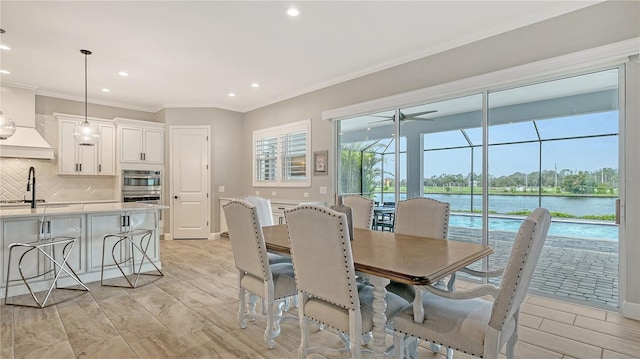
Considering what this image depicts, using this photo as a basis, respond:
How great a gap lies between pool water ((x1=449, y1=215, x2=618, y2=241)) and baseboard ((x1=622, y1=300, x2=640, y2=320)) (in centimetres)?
66

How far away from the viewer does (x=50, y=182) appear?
577 centimetres

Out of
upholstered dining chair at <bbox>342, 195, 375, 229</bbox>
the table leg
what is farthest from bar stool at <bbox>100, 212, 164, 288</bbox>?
the table leg

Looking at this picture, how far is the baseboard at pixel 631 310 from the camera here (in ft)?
8.81

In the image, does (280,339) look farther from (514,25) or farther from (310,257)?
(514,25)

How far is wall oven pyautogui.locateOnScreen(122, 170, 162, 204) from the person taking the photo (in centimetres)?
607

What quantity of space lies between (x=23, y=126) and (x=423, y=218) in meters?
6.44

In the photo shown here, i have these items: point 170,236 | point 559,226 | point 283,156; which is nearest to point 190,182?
point 170,236

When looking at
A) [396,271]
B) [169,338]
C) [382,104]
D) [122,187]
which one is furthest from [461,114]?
[122,187]

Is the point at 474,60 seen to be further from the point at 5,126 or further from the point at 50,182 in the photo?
the point at 50,182

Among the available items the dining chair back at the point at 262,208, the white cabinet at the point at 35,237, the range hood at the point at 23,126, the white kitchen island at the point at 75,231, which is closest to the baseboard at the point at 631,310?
the dining chair back at the point at 262,208

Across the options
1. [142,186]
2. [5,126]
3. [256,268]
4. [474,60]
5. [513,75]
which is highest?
[474,60]

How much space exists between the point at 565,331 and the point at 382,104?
3.09m

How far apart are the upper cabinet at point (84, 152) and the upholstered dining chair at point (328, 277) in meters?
5.81

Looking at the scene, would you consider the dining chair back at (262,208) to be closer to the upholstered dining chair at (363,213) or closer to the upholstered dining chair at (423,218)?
the upholstered dining chair at (363,213)
